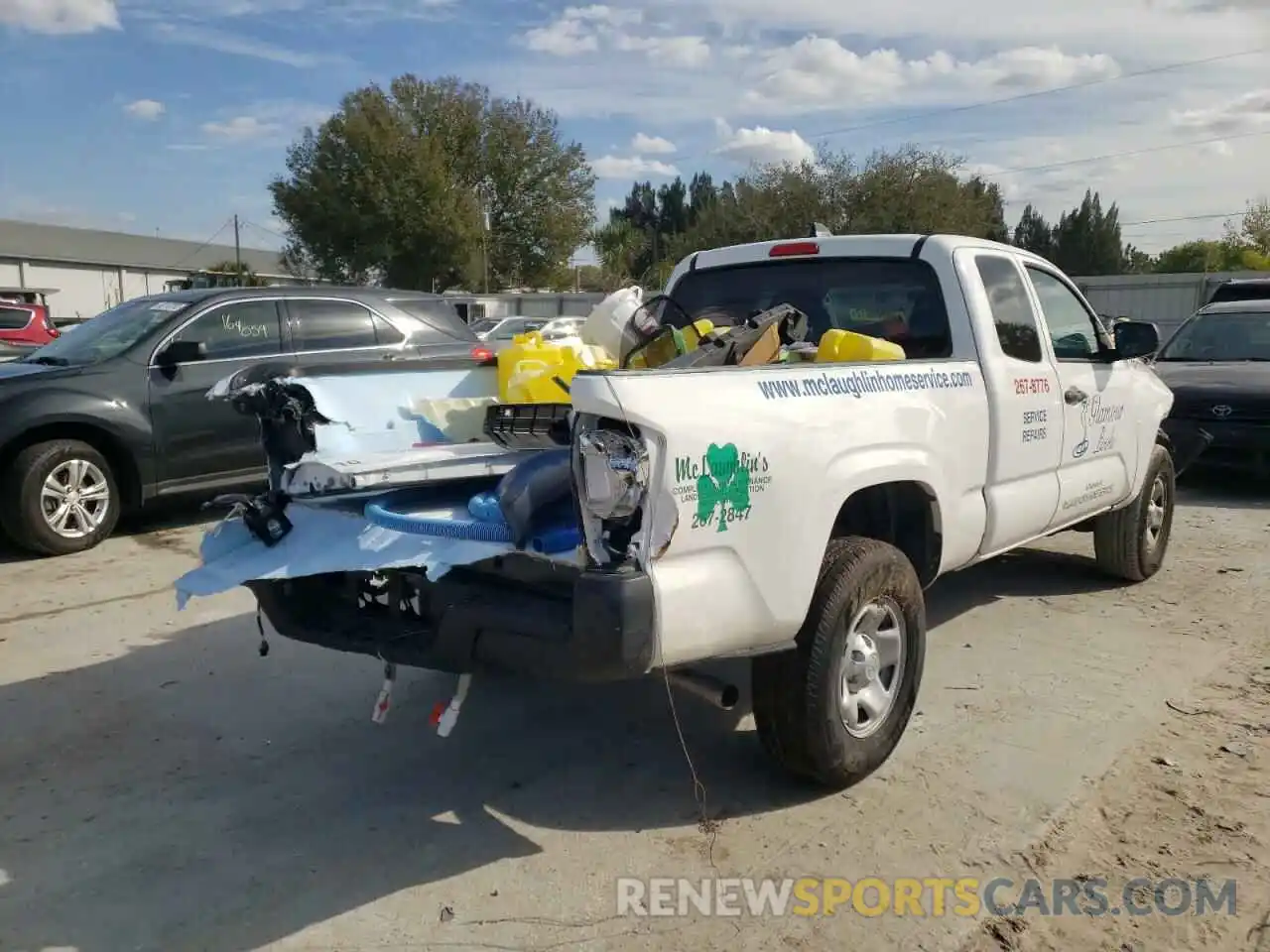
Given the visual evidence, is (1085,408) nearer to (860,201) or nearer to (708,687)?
(708,687)

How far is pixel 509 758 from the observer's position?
155 inches

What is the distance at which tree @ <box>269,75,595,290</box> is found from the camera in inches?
1638

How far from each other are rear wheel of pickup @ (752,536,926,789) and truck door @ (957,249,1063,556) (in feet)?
3.38

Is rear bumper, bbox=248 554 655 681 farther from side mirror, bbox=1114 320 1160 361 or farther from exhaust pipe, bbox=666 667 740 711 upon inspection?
side mirror, bbox=1114 320 1160 361

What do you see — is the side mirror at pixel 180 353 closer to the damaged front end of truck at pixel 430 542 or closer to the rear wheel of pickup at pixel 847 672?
the damaged front end of truck at pixel 430 542

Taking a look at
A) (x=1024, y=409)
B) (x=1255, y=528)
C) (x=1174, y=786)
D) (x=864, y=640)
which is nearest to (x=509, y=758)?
(x=864, y=640)

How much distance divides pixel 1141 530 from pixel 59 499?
22.7 ft

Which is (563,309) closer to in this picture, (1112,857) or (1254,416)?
(1254,416)

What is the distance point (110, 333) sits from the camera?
775 cm

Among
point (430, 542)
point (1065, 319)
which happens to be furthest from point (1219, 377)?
point (430, 542)

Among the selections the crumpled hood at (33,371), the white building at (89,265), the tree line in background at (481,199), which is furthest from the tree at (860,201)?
the crumpled hood at (33,371)

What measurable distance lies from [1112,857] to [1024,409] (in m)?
2.08

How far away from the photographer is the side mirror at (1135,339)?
5422 millimetres
